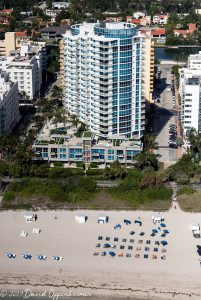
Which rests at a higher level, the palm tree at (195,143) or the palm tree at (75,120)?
the palm tree at (75,120)

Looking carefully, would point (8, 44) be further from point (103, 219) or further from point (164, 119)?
point (103, 219)

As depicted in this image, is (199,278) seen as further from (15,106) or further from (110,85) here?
(15,106)

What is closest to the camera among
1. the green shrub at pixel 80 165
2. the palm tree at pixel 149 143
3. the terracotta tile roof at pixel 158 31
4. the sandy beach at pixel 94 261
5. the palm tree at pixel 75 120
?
the sandy beach at pixel 94 261

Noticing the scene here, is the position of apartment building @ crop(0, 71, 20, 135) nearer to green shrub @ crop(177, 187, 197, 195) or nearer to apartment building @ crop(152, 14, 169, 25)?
green shrub @ crop(177, 187, 197, 195)

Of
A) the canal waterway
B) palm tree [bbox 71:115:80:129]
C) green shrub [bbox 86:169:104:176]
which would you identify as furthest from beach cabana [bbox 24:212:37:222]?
the canal waterway

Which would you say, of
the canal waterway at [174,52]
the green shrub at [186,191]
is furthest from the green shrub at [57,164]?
the canal waterway at [174,52]

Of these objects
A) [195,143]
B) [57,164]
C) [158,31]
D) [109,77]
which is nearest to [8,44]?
[158,31]

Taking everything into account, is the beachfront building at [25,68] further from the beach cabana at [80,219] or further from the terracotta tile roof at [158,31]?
the terracotta tile roof at [158,31]
